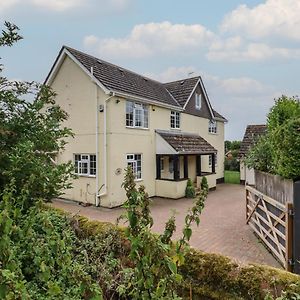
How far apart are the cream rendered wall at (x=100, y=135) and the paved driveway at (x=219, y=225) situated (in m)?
0.95

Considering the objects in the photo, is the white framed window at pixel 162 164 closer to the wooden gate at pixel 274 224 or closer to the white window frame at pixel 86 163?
the white window frame at pixel 86 163

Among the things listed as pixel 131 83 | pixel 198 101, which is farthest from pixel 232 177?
pixel 131 83

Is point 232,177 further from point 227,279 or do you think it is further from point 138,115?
point 227,279

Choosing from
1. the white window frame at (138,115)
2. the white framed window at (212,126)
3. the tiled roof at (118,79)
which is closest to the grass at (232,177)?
the white framed window at (212,126)

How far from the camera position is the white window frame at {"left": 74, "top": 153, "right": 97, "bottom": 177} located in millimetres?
16031

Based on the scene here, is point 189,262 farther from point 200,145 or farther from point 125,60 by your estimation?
point 125,60

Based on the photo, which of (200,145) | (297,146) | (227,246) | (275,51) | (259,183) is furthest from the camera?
(200,145)

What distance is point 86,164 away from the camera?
644 inches

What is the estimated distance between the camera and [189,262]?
4480 millimetres

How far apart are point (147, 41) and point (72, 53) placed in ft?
14.1

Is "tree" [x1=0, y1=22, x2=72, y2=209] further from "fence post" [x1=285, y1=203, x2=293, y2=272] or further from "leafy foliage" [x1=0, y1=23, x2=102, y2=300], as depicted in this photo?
"fence post" [x1=285, y1=203, x2=293, y2=272]

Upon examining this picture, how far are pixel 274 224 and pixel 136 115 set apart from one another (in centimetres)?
1091

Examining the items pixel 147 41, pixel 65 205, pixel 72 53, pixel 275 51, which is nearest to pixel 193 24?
pixel 147 41

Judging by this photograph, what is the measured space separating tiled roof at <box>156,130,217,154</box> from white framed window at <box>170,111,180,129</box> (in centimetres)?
59
